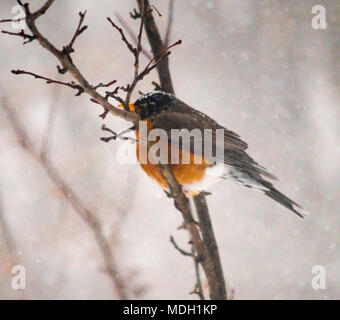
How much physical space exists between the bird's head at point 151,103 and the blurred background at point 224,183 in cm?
356

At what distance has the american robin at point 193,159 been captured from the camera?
328 centimetres

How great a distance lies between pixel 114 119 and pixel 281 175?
3.10 meters

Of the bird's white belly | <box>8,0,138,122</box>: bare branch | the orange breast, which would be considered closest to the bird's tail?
the bird's white belly

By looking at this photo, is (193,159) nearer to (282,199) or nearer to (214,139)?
(214,139)

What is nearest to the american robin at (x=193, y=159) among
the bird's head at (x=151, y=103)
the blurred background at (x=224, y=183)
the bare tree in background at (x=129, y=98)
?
the bird's head at (x=151, y=103)

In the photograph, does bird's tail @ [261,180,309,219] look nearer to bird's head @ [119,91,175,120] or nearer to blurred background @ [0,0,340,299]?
bird's head @ [119,91,175,120]

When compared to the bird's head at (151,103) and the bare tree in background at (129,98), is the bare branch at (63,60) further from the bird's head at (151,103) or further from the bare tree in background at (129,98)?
the bird's head at (151,103)

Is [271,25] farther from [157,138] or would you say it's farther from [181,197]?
[181,197]

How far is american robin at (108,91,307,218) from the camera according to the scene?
3277 millimetres

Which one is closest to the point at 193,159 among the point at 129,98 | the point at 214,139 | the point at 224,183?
the point at 214,139

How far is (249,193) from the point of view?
8.28m

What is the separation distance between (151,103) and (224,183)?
5.08m

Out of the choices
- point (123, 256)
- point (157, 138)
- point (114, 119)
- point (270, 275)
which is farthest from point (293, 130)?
point (157, 138)
